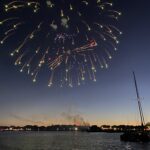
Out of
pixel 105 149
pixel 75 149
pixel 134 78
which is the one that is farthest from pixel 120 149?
pixel 134 78

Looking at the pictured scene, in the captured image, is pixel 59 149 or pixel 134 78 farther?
pixel 134 78

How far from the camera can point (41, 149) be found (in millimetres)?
92438

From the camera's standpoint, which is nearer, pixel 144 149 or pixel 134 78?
pixel 144 149

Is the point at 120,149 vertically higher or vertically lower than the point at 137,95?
lower

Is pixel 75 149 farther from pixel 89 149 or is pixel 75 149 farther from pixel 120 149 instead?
pixel 120 149

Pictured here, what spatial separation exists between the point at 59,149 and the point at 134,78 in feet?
115

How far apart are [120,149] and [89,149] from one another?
34.7ft

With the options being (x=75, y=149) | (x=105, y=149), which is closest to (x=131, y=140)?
(x=105, y=149)

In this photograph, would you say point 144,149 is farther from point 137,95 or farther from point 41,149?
point 41,149

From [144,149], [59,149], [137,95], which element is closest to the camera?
[144,149]

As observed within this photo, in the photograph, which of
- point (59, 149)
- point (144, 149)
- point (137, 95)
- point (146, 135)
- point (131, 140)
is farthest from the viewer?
point (131, 140)

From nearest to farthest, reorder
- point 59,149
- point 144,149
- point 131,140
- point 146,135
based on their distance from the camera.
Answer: point 144,149
point 59,149
point 146,135
point 131,140

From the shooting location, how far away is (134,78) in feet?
325

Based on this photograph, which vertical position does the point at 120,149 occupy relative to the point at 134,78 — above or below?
below
